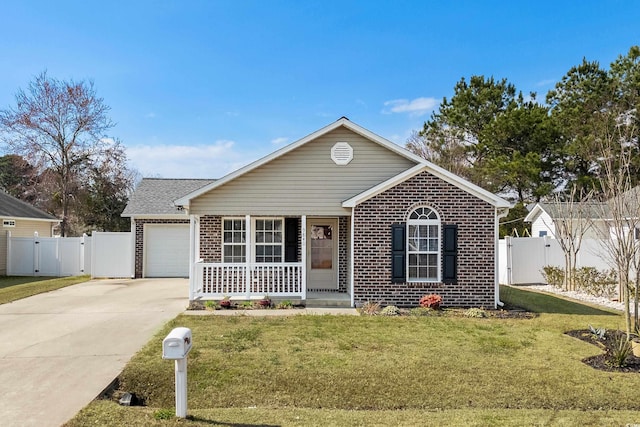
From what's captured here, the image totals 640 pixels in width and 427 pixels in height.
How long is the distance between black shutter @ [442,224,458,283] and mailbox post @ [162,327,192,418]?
818 centimetres

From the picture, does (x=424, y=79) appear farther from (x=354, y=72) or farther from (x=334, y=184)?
(x=334, y=184)

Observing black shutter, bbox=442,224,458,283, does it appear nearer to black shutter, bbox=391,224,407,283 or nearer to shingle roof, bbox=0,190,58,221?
black shutter, bbox=391,224,407,283

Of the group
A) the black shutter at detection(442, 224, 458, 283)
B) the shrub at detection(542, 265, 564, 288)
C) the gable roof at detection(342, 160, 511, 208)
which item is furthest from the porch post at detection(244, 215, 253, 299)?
the shrub at detection(542, 265, 564, 288)

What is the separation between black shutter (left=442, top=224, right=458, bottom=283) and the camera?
461 inches

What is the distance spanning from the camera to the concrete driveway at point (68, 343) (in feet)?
17.6

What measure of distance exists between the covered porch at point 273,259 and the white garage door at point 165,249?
18.9 feet

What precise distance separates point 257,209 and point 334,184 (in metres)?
2.27

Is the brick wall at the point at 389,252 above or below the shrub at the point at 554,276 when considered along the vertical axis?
above

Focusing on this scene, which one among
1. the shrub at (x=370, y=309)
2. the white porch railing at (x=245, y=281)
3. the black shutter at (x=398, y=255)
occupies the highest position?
the black shutter at (x=398, y=255)

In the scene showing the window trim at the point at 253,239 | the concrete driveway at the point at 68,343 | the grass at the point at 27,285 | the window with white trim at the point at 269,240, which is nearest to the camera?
the concrete driveway at the point at 68,343

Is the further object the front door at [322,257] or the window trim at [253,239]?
the front door at [322,257]

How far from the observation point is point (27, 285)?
16.3 meters

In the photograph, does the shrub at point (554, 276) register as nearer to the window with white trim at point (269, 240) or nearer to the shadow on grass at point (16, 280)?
the window with white trim at point (269, 240)

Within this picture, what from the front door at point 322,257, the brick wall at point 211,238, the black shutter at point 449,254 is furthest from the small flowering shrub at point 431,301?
the brick wall at point 211,238
